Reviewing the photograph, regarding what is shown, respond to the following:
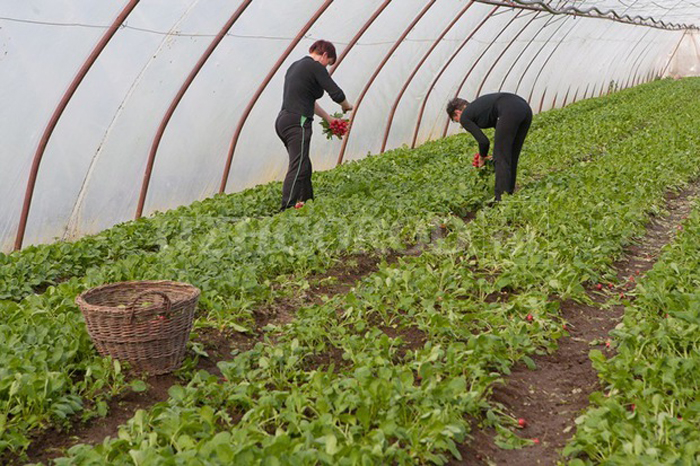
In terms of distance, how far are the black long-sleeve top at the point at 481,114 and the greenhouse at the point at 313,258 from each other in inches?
1.4

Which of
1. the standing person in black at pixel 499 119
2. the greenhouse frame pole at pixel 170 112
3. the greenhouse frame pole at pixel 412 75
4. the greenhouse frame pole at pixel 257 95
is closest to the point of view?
the standing person in black at pixel 499 119

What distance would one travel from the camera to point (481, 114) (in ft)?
25.9

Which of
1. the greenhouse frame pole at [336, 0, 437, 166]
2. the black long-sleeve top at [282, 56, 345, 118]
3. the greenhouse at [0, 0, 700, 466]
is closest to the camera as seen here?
the greenhouse at [0, 0, 700, 466]

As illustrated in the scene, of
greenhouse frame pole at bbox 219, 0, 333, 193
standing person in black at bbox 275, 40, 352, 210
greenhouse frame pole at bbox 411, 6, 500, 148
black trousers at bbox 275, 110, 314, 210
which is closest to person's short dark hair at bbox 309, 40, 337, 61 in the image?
standing person in black at bbox 275, 40, 352, 210

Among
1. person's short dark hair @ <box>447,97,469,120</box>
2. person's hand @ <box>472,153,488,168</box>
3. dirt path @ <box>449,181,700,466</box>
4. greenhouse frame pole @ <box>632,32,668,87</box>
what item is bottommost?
greenhouse frame pole @ <box>632,32,668,87</box>

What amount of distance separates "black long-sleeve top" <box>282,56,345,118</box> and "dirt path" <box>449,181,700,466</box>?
3340 millimetres

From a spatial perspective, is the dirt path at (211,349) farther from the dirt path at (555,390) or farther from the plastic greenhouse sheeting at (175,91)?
the plastic greenhouse sheeting at (175,91)

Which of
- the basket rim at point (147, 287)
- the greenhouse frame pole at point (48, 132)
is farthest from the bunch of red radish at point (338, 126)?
the basket rim at point (147, 287)

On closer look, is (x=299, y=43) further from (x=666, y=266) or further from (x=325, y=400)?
(x=325, y=400)

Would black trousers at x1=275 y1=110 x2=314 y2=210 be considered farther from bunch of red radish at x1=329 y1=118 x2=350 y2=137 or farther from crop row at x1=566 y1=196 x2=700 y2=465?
crop row at x1=566 y1=196 x2=700 y2=465

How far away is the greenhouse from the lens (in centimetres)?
331

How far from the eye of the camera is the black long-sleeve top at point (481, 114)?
25.7ft

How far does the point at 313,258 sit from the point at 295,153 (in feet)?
7.12

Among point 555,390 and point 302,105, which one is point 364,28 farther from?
point 555,390
